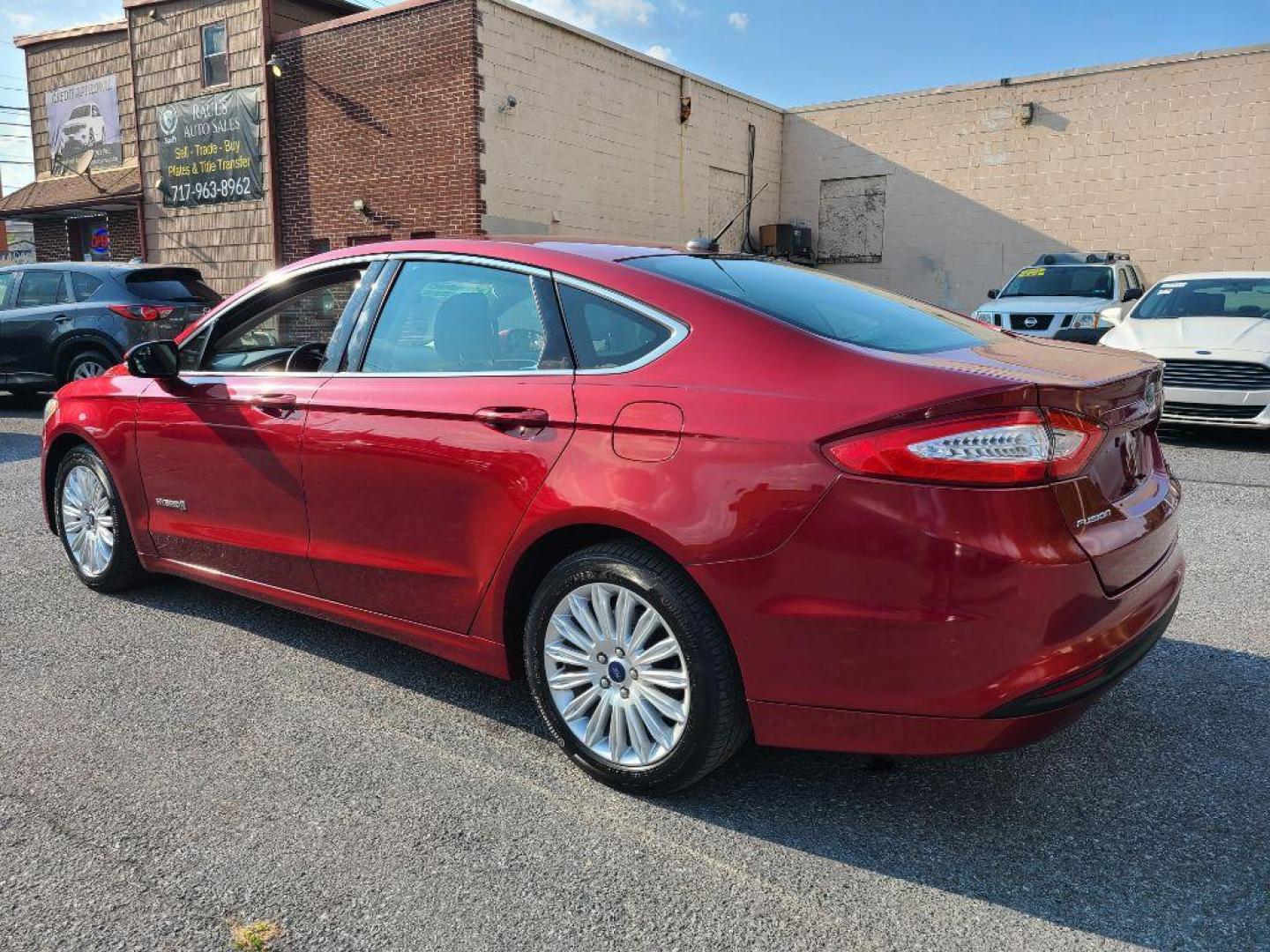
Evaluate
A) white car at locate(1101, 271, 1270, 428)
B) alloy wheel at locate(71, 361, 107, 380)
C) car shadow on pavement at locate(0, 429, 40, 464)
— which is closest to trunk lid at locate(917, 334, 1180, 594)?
white car at locate(1101, 271, 1270, 428)

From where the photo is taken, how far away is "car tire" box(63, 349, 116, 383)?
10961mm

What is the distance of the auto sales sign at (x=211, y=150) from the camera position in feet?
58.6

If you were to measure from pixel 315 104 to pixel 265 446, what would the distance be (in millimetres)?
15388

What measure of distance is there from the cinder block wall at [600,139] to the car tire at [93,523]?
32.0 feet

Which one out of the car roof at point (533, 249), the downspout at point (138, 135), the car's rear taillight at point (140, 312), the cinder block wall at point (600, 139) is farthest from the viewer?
the downspout at point (138, 135)

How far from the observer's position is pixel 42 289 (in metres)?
11.4

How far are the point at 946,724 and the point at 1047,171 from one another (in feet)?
65.4

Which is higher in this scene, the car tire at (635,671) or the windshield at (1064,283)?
the windshield at (1064,283)

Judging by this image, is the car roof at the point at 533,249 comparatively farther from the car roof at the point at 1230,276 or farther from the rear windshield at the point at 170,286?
the rear windshield at the point at 170,286

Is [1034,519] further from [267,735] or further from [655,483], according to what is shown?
[267,735]

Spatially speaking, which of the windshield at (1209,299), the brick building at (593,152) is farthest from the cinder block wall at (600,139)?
the windshield at (1209,299)

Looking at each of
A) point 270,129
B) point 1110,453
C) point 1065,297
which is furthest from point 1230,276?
point 270,129

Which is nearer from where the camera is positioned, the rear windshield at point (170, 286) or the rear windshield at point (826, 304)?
the rear windshield at point (826, 304)

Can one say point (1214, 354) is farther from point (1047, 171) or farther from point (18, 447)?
point (1047, 171)
